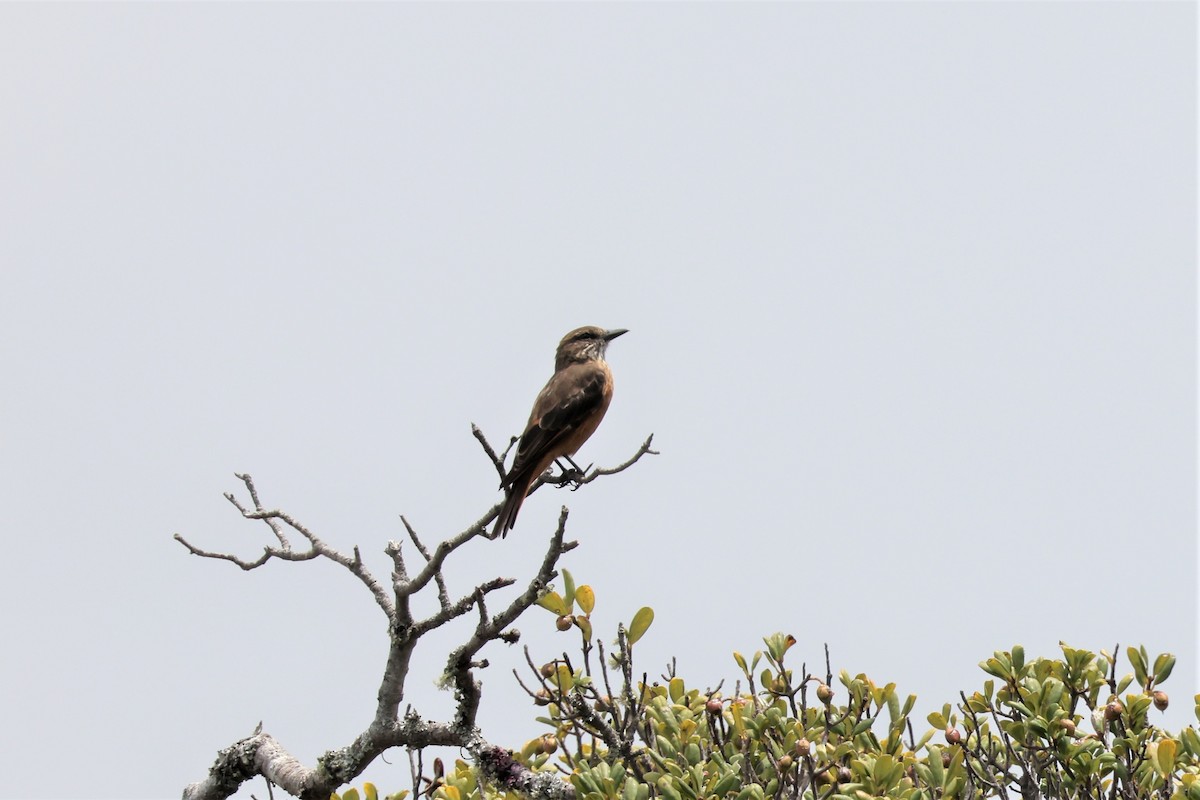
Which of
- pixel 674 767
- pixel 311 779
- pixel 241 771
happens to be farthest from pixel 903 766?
pixel 241 771

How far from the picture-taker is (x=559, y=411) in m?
10.4

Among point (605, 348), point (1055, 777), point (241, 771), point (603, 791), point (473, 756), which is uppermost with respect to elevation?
point (605, 348)

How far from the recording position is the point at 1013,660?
602 centimetres

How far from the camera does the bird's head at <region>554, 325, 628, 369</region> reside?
11.8m

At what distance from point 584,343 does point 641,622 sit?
6.43m

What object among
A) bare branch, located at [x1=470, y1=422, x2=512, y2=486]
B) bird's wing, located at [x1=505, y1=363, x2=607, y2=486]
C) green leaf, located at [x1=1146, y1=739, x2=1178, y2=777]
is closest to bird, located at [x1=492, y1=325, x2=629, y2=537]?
bird's wing, located at [x1=505, y1=363, x2=607, y2=486]

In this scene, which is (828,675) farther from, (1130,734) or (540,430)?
(540,430)

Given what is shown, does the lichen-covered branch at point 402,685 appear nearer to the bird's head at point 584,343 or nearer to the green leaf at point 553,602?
the green leaf at point 553,602

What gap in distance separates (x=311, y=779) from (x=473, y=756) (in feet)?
3.54

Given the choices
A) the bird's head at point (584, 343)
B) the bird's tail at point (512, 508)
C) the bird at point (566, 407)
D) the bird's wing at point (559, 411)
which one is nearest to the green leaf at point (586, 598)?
the bird's tail at point (512, 508)

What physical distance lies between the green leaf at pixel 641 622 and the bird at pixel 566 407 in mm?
2954

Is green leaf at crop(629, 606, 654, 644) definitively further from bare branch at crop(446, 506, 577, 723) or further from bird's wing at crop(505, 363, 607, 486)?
bird's wing at crop(505, 363, 607, 486)

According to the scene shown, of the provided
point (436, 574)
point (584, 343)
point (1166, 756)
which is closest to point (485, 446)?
point (436, 574)

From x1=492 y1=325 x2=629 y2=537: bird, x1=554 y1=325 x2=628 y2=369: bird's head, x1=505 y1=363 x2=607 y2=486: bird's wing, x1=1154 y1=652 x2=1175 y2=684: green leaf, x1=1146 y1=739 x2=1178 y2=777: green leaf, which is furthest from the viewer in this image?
x1=554 y1=325 x2=628 y2=369: bird's head
